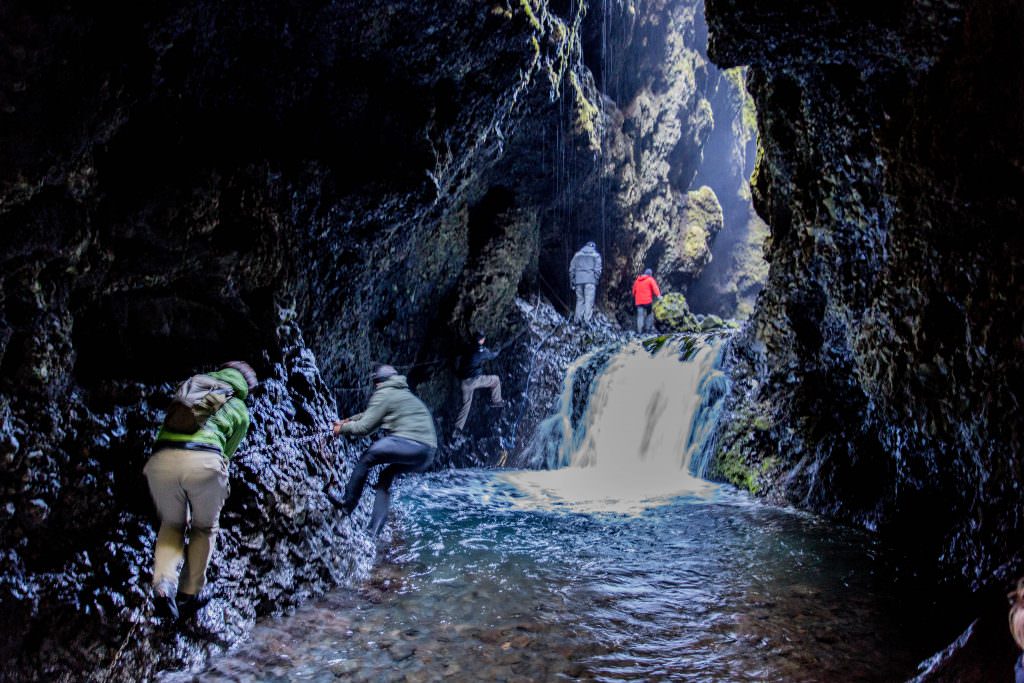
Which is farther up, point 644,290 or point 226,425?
point 644,290

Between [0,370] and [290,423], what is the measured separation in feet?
8.51

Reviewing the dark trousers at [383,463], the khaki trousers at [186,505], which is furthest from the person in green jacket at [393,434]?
the khaki trousers at [186,505]

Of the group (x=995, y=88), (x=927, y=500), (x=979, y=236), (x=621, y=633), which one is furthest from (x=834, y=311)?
(x=621, y=633)

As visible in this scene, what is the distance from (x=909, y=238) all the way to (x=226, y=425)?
5336 millimetres

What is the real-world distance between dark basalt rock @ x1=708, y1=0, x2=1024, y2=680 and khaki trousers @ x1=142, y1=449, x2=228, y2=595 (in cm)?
420

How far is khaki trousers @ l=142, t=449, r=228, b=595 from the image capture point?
157 inches

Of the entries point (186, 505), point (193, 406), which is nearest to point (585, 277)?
point (193, 406)

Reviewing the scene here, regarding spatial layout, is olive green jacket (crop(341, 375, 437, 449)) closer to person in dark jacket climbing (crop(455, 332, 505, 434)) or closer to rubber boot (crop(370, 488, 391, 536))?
rubber boot (crop(370, 488, 391, 536))

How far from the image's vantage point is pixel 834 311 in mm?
7098

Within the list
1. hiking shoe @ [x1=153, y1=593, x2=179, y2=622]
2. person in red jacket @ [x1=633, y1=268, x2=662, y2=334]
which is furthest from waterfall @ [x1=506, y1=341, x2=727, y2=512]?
hiking shoe @ [x1=153, y1=593, x2=179, y2=622]

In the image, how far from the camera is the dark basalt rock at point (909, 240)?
13.6 feet

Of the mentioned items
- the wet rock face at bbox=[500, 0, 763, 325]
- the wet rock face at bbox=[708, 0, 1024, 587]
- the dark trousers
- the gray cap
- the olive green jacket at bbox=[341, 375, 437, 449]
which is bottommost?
the dark trousers

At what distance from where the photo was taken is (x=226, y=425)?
4461mm

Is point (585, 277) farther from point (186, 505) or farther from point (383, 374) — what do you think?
point (186, 505)
